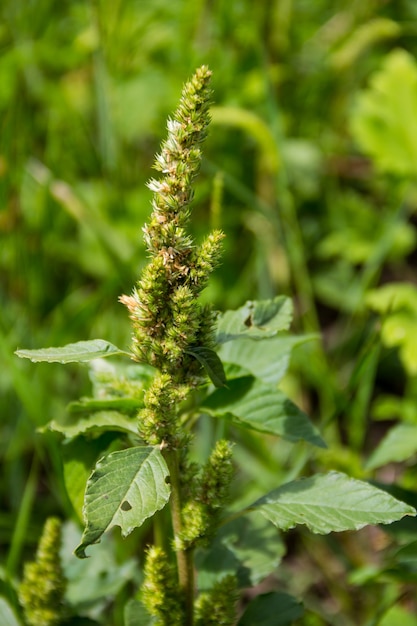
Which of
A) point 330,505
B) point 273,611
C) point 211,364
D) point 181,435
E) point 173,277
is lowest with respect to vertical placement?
point 273,611

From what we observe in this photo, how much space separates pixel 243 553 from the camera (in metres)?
1.33

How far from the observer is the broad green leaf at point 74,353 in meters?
0.97

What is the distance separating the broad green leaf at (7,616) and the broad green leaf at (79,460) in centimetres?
24

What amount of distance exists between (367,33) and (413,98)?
11.4 inches

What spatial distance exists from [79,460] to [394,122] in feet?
6.57

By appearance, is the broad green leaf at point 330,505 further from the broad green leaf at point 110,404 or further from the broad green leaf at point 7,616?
the broad green leaf at point 7,616

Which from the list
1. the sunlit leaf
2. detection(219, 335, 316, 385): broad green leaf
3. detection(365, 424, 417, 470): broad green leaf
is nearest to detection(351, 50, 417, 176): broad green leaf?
the sunlit leaf

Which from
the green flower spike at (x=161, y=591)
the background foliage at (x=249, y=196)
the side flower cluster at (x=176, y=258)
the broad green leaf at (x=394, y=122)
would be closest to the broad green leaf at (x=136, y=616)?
the green flower spike at (x=161, y=591)

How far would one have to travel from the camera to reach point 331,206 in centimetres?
297

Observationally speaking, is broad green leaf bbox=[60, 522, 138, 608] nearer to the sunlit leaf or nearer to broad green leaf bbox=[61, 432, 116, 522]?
broad green leaf bbox=[61, 432, 116, 522]

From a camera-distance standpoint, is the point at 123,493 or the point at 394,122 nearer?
the point at 123,493

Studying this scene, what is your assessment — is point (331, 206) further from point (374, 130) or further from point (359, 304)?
point (359, 304)

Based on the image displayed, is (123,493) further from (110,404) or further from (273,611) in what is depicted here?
(273,611)

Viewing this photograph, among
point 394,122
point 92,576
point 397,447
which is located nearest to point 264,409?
point 397,447
